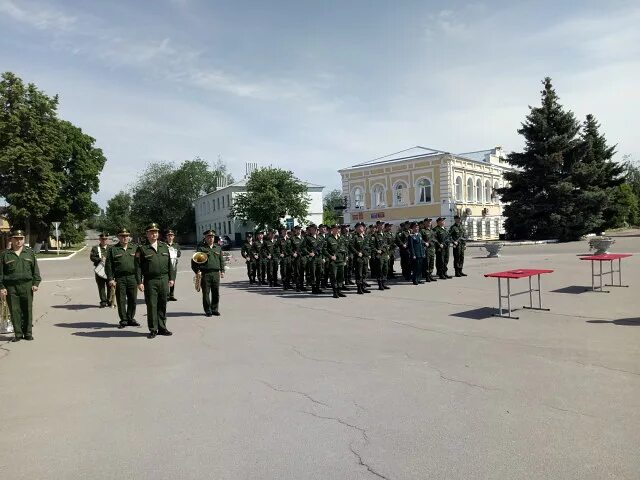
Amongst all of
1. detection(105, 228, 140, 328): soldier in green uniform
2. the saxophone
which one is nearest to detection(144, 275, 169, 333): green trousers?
detection(105, 228, 140, 328): soldier in green uniform

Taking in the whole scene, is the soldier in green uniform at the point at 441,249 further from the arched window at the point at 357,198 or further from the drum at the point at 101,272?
the arched window at the point at 357,198

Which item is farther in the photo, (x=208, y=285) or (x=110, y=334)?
(x=208, y=285)

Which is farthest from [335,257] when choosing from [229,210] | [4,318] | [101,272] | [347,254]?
[229,210]

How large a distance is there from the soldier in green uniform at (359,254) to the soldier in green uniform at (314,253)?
95 cm

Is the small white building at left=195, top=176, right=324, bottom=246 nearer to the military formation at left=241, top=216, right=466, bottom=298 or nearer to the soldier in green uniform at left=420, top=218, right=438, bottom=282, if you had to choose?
the military formation at left=241, top=216, right=466, bottom=298

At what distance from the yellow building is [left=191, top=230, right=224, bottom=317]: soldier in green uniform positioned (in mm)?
36777

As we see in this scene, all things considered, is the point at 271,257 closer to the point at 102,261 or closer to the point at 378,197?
the point at 102,261

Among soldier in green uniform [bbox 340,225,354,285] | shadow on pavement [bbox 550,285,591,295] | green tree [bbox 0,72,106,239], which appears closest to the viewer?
shadow on pavement [bbox 550,285,591,295]

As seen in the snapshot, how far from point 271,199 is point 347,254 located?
1484 inches

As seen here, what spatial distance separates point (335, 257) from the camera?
13398 mm

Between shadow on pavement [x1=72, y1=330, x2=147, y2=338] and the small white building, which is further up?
the small white building

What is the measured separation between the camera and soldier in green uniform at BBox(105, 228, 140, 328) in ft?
32.7

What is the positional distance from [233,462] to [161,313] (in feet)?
18.0

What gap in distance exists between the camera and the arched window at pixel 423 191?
156 feet
